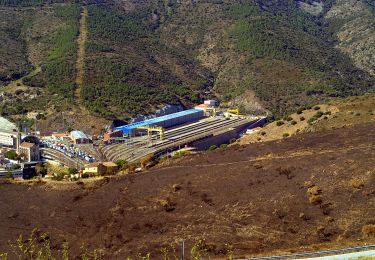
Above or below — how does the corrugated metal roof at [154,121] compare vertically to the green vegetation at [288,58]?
below

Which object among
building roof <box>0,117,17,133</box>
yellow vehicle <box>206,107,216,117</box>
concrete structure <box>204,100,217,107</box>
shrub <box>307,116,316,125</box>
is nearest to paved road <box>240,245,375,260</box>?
shrub <box>307,116,316,125</box>

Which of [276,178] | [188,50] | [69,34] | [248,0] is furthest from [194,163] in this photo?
[248,0]

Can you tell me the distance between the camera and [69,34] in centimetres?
10688

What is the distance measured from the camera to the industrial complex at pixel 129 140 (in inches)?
2446

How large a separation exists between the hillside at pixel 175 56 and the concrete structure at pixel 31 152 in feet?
41.0

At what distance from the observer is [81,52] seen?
323 feet

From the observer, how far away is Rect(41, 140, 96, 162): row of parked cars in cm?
6064

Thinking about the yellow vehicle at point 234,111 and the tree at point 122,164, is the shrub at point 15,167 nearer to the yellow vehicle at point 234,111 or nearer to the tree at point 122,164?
the tree at point 122,164

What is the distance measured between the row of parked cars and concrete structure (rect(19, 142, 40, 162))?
1.91 metres

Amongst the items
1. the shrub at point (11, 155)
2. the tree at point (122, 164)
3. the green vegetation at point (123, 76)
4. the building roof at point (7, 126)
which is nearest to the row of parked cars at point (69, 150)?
the shrub at point (11, 155)

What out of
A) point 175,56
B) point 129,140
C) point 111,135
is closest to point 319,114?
point 129,140

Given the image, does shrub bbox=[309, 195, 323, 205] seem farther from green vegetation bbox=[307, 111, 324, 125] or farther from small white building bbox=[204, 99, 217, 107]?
small white building bbox=[204, 99, 217, 107]

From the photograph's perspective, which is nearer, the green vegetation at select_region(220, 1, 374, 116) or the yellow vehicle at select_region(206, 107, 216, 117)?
the yellow vehicle at select_region(206, 107, 216, 117)

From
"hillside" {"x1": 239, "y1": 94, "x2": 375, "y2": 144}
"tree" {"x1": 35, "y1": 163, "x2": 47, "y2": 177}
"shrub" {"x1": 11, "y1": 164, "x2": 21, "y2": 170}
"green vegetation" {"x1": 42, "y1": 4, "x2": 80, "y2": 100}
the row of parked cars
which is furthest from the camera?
"green vegetation" {"x1": 42, "y1": 4, "x2": 80, "y2": 100}
